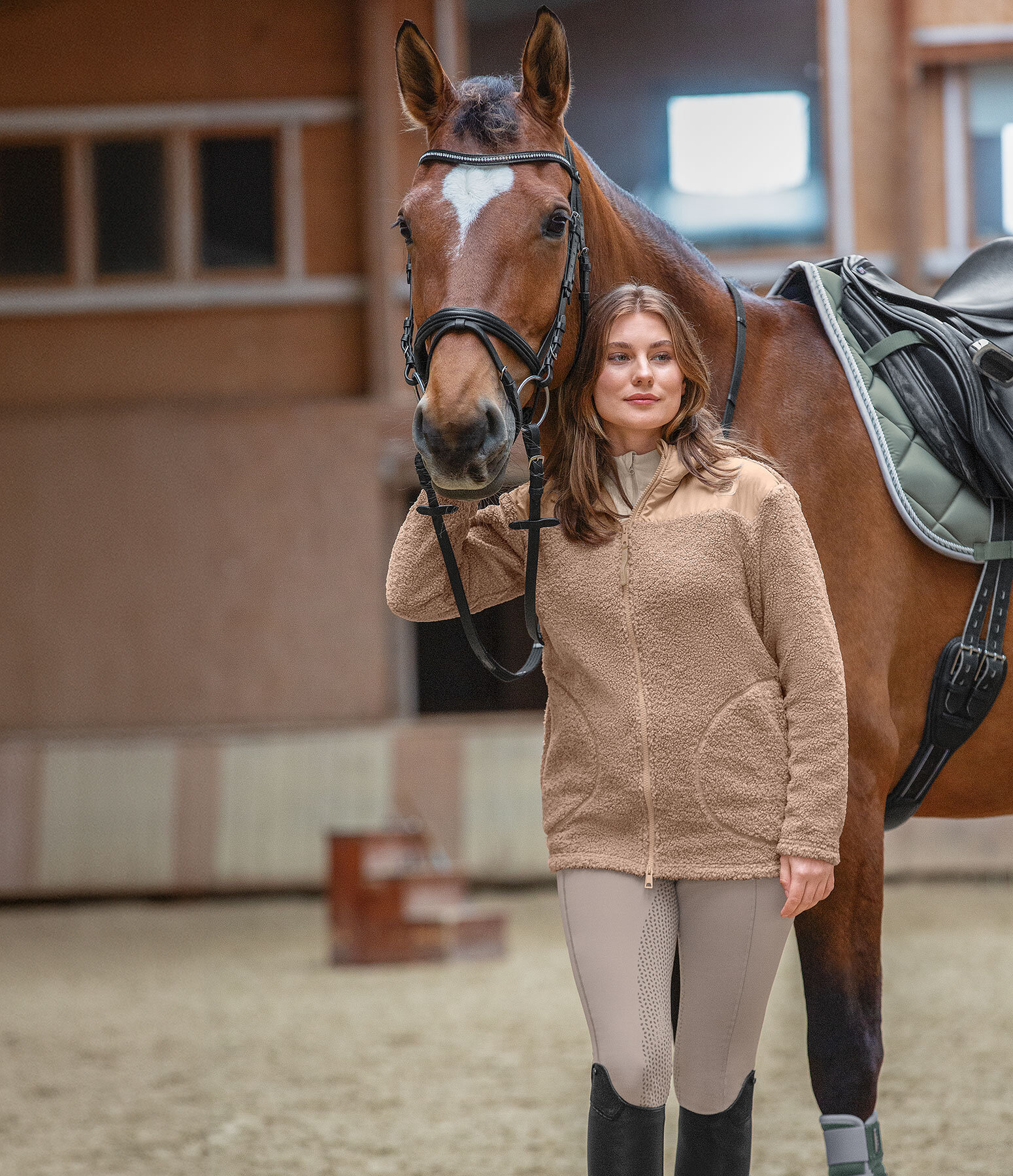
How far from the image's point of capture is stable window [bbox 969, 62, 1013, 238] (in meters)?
8.40

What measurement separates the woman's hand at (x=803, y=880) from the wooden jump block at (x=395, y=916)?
452cm

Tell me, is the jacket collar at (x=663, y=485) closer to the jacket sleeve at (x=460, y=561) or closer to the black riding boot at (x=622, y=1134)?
the jacket sleeve at (x=460, y=561)

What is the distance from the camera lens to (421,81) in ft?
7.17

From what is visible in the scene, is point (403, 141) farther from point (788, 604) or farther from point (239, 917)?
point (788, 604)

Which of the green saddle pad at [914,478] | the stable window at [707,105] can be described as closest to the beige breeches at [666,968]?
the green saddle pad at [914,478]

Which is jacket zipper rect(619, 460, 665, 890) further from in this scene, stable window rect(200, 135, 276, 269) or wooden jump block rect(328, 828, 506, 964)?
stable window rect(200, 135, 276, 269)

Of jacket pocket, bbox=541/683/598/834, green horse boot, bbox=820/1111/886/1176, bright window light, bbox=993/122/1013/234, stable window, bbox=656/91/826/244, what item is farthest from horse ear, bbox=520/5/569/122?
bright window light, bbox=993/122/1013/234

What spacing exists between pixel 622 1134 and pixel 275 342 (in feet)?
24.4

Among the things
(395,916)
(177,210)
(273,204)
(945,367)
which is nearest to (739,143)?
(273,204)

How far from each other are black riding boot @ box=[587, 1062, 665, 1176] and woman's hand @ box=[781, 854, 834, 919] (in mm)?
347

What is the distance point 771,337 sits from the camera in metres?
2.51

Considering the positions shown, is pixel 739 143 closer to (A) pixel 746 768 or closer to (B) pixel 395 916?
(B) pixel 395 916

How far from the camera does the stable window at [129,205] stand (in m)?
8.68

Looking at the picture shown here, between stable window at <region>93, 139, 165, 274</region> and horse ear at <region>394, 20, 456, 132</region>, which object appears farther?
stable window at <region>93, 139, 165, 274</region>
